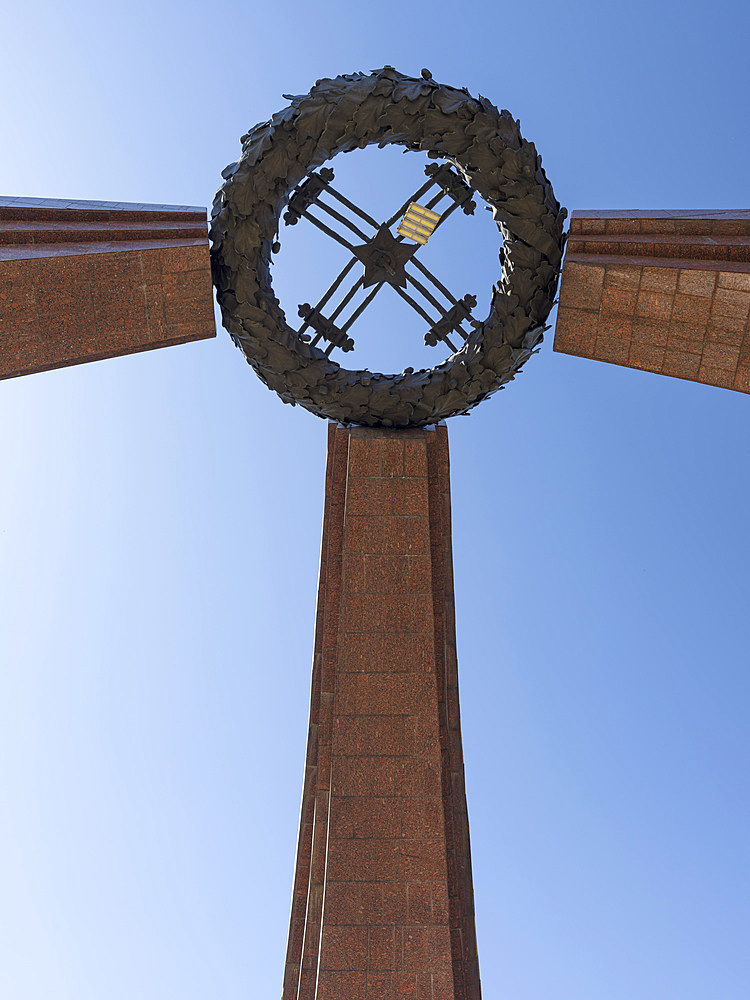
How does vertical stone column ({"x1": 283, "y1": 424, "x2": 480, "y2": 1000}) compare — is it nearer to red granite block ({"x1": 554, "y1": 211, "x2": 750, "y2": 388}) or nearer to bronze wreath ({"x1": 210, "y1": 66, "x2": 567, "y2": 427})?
bronze wreath ({"x1": 210, "y1": 66, "x2": 567, "y2": 427})

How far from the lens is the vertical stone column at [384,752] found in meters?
9.17

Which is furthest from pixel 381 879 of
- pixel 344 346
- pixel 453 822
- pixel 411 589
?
pixel 344 346

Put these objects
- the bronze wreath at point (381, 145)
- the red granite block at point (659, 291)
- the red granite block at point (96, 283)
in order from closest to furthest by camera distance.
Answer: the red granite block at point (96, 283) < the red granite block at point (659, 291) < the bronze wreath at point (381, 145)

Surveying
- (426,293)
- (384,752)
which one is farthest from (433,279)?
(384,752)

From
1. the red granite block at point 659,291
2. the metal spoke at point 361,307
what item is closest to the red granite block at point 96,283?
the metal spoke at point 361,307

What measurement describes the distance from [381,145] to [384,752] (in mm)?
6074

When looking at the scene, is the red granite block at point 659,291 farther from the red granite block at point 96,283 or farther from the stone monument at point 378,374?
the red granite block at point 96,283

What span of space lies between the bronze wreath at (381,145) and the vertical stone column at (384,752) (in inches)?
23.8

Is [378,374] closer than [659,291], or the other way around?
[659,291]

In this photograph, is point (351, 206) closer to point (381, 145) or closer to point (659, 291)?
point (381, 145)

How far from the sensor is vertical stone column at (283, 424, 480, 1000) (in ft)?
30.1

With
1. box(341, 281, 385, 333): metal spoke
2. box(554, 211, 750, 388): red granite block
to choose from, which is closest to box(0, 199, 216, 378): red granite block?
box(341, 281, 385, 333): metal spoke

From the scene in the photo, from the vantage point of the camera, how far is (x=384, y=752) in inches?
378

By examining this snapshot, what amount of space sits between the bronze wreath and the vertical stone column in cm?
61
